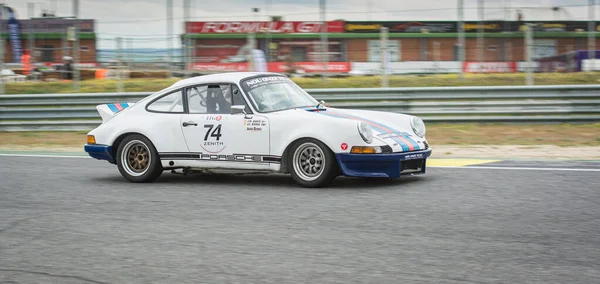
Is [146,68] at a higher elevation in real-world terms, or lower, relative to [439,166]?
higher

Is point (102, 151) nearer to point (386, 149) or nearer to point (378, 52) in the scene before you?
point (386, 149)

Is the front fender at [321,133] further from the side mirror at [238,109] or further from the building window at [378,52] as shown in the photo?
the building window at [378,52]

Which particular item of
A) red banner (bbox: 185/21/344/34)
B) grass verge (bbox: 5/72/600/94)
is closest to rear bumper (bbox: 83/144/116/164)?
grass verge (bbox: 5/72/600/94)

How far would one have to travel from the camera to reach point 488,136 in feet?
41.9

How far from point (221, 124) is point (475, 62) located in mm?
13690

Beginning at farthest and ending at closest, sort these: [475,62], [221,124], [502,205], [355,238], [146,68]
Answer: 1. [475,62]
2. [146,68]
3. [221,124]
4. [502,205]
5. [355,238]

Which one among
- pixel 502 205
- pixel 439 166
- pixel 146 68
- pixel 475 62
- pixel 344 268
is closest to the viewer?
pixel 344 268

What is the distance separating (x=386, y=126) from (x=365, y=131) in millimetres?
563

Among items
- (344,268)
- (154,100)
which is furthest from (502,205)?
(154,100)

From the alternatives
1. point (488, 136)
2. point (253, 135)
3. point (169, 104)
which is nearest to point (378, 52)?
point (488, 136)

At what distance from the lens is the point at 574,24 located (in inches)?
812

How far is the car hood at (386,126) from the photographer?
7.35 meters

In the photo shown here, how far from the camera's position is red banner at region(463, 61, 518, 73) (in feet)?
63.8

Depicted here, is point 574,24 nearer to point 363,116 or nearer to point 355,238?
point 363,116
